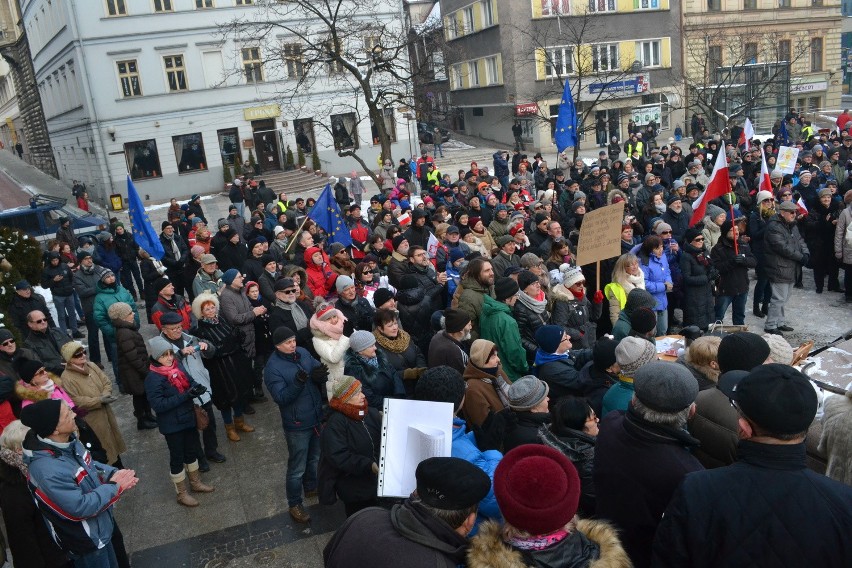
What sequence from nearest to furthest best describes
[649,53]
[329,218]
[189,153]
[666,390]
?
[666,390]
[329,218]
[189,153]
[649,53]

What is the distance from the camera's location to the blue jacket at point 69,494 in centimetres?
428

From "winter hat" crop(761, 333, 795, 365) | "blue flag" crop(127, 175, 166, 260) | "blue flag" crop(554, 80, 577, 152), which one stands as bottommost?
"winter hat" crop(761, 333, 795, 365)

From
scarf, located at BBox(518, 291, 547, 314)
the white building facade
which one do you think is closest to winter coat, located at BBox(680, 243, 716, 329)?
scarf, located at BBox(518, 291, 547, 314)

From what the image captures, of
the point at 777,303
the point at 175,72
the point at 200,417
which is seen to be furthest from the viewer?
the point at 175,72

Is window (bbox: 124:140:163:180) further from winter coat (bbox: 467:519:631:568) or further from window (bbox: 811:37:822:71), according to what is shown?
window (bbox: 811:37:822:71)

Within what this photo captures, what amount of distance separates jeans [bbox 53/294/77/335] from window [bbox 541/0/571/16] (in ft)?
109

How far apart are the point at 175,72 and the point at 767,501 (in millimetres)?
34935

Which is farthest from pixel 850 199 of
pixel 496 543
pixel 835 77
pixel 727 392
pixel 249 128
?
pixel 835 77

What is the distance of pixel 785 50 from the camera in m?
41.8

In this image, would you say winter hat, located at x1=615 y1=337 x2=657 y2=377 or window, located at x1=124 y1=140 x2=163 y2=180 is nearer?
winter hat, located at x1=615 y1=337 x2=657 y2=377

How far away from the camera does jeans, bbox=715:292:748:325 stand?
9609 mm

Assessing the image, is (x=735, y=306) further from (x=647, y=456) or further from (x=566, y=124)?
(x=647, y=456)

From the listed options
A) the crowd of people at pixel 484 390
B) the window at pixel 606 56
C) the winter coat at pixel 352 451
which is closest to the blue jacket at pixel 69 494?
the crowd of people at pixel 484 390

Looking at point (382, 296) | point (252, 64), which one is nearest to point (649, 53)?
point (252, 64)
